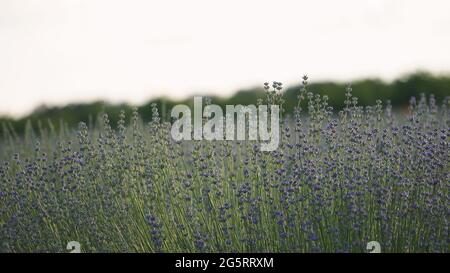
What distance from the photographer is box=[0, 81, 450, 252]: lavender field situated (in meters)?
3.09

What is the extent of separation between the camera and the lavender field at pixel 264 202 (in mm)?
3092

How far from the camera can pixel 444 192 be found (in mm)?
3234

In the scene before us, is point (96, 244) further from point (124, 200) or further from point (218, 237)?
point (218, 237)

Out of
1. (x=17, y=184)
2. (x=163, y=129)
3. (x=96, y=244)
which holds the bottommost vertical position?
(x=96, y=244)

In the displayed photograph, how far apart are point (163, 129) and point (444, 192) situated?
154 cm

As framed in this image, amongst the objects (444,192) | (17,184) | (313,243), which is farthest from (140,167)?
(444,192)

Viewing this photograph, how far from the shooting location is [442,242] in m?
3.05

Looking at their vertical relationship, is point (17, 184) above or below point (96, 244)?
above

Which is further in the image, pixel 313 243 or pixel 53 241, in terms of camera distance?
pixel 53 241

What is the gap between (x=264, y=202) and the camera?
10.6ft

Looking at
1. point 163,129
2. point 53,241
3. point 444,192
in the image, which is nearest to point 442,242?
point 444,192
